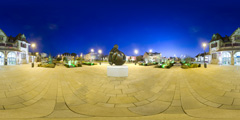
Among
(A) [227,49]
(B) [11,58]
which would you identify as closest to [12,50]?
(B) [11,58]

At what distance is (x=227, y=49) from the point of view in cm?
2855

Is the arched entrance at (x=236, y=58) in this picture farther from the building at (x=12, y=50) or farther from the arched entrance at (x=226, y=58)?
the building at (x=12, y=50)

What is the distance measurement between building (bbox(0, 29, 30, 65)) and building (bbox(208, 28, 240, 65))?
5740 cm

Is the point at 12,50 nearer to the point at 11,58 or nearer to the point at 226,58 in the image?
the point at 11,58

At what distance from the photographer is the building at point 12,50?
91.0 ft

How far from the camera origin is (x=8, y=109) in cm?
396

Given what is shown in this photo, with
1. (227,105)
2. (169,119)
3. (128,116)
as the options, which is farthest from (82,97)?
(227,105)

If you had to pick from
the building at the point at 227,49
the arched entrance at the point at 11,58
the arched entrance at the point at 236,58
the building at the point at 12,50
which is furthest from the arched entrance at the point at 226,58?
the arched entrance at the point at 11,58

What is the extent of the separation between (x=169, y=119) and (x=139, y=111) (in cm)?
98

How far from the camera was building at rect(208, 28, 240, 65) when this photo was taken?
92.1ft

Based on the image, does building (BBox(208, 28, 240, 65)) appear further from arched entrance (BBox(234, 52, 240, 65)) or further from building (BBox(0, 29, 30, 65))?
building (BBox(0, 29, 30, 65))

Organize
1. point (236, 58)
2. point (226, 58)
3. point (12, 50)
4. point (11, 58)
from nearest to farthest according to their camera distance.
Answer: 1. point (236, 58)
2. point (12, 50)
3. point (11, 58)
4. point (226, 58)

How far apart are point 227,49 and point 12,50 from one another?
57347 millimetres

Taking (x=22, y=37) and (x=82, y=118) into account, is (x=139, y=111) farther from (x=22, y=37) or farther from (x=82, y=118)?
(x=22, y=37)
